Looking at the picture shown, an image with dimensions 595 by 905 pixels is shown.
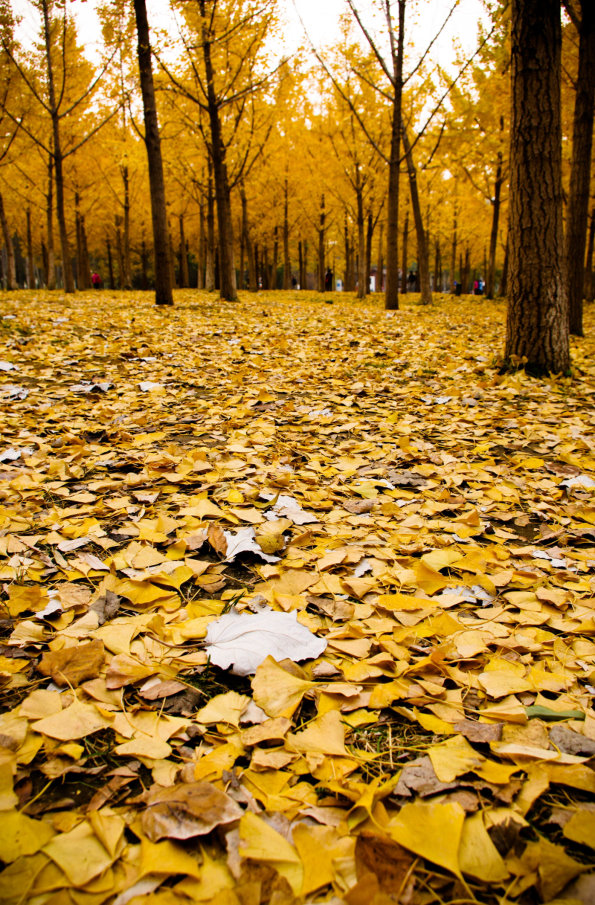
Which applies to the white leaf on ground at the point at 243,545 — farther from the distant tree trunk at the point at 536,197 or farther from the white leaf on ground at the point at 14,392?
the distant tree trunk at the point at 536,197

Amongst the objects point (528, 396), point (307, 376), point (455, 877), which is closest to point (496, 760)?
point (455, 877)

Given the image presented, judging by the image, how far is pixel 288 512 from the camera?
79.0 inches

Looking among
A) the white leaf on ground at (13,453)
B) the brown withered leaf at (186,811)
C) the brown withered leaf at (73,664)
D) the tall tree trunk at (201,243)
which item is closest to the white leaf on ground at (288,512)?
the brown withered leaf at (73,664)

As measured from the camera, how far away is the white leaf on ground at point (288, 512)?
1.95m

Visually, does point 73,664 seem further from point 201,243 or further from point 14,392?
point 201,243

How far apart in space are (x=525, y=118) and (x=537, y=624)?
13.8ft

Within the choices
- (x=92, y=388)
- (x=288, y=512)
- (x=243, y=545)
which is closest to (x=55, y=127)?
(x=92, y=388)

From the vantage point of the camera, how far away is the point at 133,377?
4191mm

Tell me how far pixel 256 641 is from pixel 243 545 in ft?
1.71

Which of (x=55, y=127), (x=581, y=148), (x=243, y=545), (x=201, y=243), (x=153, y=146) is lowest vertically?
(x=243, y=545)

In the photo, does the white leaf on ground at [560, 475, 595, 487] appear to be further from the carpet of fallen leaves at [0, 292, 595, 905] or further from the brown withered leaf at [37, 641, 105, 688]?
the brown withered leaf at [37, 641, 105, 688]

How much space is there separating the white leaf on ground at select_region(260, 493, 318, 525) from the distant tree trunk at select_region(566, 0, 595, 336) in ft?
15.6

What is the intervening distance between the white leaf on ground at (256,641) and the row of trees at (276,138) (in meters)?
3.87

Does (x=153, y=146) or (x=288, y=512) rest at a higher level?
(x=153, y=146)
